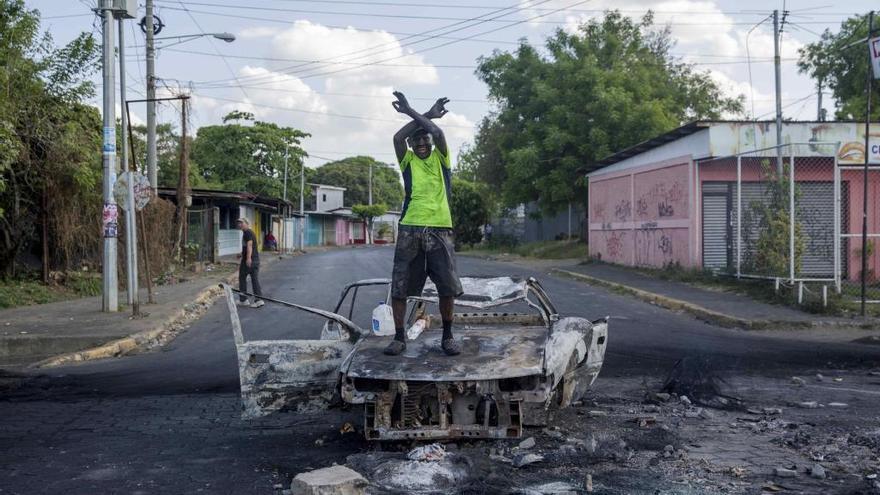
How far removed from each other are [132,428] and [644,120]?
26.5 meters

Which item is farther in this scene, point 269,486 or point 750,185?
point 750,185

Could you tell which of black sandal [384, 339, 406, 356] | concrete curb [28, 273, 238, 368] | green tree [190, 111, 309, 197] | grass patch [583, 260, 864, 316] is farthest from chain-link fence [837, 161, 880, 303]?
green tree [190, 111, 309, 197]

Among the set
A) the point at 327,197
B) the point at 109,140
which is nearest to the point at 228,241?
the point at 109,140

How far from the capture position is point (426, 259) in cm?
588

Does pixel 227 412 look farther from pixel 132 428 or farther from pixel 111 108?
pixel 111 108

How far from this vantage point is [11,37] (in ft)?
49.1

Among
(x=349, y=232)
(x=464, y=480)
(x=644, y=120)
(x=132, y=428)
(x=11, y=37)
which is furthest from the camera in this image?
(x=349, y=232)

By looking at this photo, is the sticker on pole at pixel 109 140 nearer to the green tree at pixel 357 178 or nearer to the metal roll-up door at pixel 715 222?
the metal roll-up door at pixel 715 222

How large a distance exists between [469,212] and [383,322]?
4389cm

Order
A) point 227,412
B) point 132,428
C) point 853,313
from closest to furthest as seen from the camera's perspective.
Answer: point 132,428 < point 227,412 < point 853,313

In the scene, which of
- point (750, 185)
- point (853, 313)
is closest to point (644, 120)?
point (750, 185)

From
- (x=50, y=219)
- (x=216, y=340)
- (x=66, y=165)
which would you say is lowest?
(x=216, y=340)

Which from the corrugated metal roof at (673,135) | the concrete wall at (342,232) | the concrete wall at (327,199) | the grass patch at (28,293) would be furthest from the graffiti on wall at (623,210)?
the concrete wall at (327,199)

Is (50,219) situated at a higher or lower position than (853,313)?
higher
